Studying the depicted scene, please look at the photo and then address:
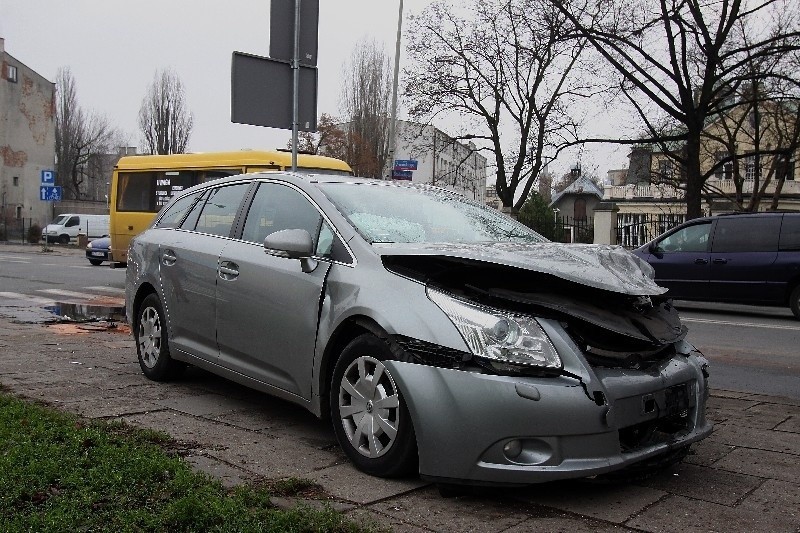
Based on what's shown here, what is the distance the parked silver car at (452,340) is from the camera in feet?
11.4

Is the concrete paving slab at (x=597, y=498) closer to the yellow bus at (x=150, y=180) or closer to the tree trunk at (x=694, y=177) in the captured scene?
the yellow bus at (x=150, y=180)

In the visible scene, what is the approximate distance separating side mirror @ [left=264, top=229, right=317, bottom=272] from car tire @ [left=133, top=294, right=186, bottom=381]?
1.86 metres

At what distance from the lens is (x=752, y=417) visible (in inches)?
216

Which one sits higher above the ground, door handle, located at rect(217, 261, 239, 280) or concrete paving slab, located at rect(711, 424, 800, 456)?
door handle, located at rect(217, 261, 239, 280)

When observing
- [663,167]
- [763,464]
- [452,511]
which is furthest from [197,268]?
[663,167]

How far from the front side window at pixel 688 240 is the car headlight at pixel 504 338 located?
38.5ft

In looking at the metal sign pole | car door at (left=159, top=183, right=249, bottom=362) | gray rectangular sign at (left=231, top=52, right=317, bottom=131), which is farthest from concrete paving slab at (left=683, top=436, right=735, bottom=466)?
gray rectangular sign at (left=231, top=52, right=317, bottom=131)

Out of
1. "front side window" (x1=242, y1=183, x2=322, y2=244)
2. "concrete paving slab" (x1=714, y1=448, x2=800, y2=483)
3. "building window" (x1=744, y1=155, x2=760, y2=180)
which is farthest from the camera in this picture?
"building window" (x1=744, y1=155, x2=760, y2=180)

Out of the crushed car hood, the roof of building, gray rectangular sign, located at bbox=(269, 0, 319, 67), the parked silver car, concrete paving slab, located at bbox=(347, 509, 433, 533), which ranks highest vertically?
the roof of building

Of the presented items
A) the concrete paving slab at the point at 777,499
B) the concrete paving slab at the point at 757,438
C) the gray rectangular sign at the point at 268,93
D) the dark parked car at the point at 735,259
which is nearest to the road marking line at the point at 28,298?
the gray rectangular sign at the point at 268,93

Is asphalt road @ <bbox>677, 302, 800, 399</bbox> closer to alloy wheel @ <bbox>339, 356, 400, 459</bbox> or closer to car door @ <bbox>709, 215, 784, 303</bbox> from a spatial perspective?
car door @ <bbox>709, 215, 784, 303</bbox>

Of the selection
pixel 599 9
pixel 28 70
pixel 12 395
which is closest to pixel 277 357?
pixel 12 395

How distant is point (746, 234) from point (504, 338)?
462 inches

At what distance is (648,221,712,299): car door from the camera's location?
46.6 feet
